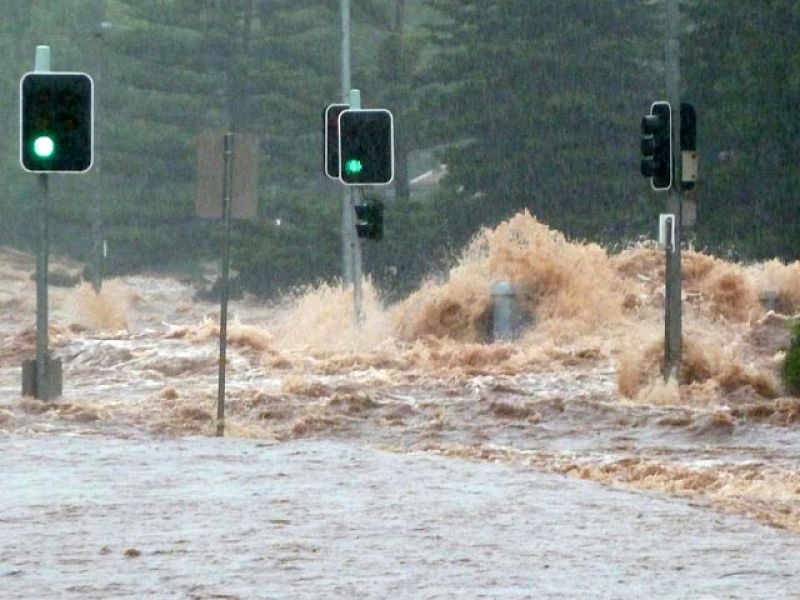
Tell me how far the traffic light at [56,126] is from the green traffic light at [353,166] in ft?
28.8

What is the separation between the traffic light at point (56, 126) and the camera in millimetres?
21125

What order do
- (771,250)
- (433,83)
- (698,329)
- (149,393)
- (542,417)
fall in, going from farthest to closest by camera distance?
(433,83), (771,250), (698,329), (149,393), (542,417)

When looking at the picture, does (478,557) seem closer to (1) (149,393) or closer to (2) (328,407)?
(2) (328,407)

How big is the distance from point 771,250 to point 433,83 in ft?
54.4

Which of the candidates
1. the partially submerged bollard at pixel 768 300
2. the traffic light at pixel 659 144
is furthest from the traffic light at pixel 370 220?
the traffic light at pixel 659 144

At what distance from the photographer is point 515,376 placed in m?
26.2

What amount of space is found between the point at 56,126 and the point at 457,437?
4623 mm

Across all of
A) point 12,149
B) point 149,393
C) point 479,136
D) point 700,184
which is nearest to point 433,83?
point 479,136

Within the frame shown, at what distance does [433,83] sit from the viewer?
204ft

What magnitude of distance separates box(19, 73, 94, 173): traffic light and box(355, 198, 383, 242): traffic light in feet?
33.8

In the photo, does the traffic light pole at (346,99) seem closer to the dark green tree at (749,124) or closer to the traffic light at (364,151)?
the traffic light at (364,151)

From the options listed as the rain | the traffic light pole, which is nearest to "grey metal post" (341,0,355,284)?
the traffic light pole

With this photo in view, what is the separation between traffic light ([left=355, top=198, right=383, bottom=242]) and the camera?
3133 cm

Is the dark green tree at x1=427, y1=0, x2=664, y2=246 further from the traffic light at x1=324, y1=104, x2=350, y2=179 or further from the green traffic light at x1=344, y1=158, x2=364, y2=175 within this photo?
the green traffic light at x1=344, y1=158, x2=364, y2=175
